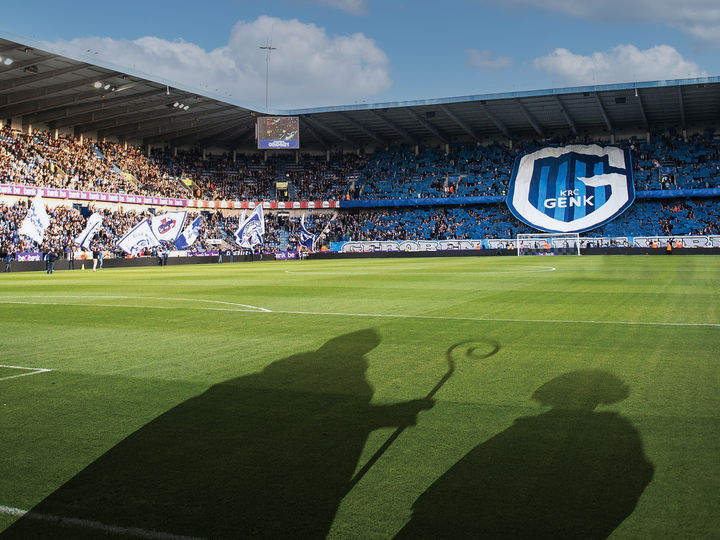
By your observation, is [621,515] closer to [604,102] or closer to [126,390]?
[126,390]

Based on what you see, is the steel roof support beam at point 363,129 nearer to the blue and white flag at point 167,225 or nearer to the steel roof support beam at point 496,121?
the steel roof support beam at point 496,121

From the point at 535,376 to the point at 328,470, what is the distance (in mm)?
3724

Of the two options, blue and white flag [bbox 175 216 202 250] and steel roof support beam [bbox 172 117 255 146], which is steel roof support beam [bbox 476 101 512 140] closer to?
steel roof support beam [bbox 172 117 255 146]

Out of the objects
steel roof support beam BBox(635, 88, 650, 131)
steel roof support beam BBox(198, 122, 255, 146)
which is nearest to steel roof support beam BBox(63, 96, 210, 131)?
steel roof support beam BBox(198, 122, 255, 146)

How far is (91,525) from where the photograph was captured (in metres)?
3.78

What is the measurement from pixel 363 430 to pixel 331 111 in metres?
69.6

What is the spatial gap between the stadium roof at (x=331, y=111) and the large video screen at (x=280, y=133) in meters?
1.39

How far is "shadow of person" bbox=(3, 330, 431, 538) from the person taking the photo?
3793mm

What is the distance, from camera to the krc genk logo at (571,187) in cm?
6975

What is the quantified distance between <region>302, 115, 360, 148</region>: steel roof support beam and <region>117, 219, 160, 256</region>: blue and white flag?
35.4 meters

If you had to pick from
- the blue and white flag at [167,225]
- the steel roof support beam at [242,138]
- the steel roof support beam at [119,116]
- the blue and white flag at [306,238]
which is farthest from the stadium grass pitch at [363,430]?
the steel roof support beam at [242,138]

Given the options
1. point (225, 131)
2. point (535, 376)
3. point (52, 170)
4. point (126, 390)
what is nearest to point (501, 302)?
point (535, 376)

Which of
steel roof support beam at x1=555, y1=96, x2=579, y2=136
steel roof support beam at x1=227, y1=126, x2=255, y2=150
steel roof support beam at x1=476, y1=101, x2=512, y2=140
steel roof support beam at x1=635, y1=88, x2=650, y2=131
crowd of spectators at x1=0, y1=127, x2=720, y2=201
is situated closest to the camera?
crowd of spectators at x1=0, y1=127, x2=720, y2=201

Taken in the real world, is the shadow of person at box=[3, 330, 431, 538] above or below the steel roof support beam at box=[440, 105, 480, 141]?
below
